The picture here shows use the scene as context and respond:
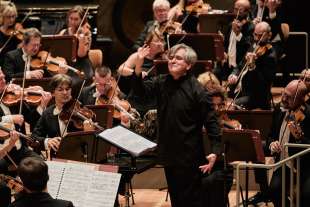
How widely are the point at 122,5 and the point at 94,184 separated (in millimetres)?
6548

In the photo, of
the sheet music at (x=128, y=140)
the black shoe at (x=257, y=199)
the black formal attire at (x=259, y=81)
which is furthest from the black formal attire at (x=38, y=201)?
the black formal attire at (x=259, y=81)

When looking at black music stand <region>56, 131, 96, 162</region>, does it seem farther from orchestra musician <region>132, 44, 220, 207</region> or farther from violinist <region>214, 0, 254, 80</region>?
violinist <region>214, 0, 254, 80</region>

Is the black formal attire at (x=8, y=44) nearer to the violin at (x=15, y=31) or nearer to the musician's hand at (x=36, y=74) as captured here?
the violin at (x=15, y=31)

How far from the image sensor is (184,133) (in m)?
6.29

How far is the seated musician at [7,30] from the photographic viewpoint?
9.55m

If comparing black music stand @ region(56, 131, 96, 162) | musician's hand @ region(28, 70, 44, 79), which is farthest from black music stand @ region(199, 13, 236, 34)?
black music stand @ region(56, 131, 96, 162)

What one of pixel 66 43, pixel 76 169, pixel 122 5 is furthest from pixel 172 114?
pixel 122 5

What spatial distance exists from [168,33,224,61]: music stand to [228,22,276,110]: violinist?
0.29 metres

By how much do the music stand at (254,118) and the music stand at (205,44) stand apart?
189 cm

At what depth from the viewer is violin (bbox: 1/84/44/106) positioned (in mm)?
7750

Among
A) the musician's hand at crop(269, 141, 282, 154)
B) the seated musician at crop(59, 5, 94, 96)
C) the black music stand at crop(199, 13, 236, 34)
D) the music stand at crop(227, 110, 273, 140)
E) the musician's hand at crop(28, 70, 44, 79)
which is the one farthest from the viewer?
the black music stand at crop(199, 13, 236, 34)

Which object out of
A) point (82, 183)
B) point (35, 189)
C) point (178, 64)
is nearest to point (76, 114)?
point (178, 64)

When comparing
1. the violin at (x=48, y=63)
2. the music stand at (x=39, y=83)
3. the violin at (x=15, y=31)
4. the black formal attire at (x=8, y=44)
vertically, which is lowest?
the music stand at (x=39, y=83)

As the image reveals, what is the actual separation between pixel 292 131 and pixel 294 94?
30 cm
